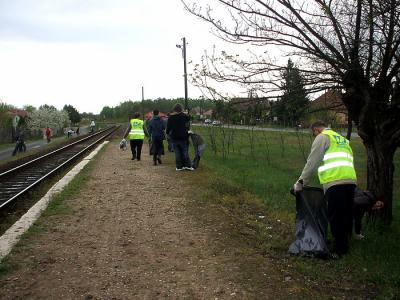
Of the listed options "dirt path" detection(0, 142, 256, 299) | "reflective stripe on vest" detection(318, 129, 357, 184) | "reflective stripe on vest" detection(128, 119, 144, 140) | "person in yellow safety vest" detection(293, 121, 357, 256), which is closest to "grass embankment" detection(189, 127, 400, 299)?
"person in yellow safety vest" detection(293, 121, 357, 256)

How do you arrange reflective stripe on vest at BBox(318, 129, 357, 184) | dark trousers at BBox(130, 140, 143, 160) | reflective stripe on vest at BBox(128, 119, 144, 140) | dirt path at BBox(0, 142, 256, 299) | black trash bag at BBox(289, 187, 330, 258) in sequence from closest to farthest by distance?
dirt path at BBox(0, 142, 256, 299) → reflective stripe on vest at BBox(318, 129, 357, 184) → black trash bag at BBox(289, 187, 330, 258) → reflective stripe on vest at BBox(128, 119, 144, 140) → dark trousers at BBox(130, 140, 143, 160)

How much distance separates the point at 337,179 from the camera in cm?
521

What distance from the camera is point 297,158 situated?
19562 millimetres

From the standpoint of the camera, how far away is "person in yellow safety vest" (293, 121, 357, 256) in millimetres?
5227

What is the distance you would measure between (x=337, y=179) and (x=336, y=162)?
0.64 ft

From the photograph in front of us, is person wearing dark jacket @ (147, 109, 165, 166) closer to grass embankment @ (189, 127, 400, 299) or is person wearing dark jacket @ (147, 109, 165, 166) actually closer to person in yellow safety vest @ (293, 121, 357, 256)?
grass embankment @ (189, 127, 400, 299)

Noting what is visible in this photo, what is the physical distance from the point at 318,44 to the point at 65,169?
12.0m

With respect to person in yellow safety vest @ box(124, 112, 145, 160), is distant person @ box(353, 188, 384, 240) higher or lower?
lower

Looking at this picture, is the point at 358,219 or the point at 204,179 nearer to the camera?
the point at 358,219

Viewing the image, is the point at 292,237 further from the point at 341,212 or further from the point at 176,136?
the point at 176,136

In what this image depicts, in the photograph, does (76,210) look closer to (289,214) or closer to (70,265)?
(70,265)

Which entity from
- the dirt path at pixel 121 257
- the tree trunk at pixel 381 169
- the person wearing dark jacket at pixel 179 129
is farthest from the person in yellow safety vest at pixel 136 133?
the tree trunk at pixel 381 169

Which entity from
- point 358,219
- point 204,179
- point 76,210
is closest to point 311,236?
point 358,219

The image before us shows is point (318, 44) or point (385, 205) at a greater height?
point (318, 44)
